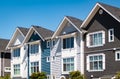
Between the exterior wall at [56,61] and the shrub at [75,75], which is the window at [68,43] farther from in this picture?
the shrub at [75,75]

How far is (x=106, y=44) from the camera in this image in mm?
41875

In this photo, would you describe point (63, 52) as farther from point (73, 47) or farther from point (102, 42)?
point (102, 42)

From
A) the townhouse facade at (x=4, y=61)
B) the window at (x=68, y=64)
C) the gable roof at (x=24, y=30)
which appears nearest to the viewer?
the window at (x=68, y=64)

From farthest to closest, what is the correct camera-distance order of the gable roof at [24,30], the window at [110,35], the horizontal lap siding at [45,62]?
the gable roof at [24,30] < the horizontal lap siding at [45,62] < the window at [110,35]

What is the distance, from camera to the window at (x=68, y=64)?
153ft

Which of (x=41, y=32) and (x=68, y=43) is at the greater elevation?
(x=41, y=32)

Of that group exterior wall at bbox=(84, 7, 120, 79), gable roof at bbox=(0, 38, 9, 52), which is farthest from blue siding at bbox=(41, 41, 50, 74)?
gable roof at bbox=(0, 38, 9, 52)

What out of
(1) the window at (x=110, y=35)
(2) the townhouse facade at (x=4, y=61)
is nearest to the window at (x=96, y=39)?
(1) the window at (x=110, y=35)

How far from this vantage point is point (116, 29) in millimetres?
40625

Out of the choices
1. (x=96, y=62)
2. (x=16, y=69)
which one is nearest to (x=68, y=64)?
(x=96, y=62)

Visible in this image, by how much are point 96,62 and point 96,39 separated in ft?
9.17

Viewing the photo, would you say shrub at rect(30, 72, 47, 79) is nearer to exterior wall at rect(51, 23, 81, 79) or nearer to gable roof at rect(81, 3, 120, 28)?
exterior wall at rect(51, 23, 81, 79)

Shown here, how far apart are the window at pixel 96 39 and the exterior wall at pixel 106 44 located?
379mm

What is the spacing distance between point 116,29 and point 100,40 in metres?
2.91
